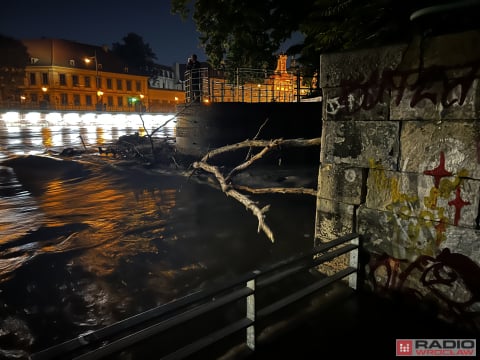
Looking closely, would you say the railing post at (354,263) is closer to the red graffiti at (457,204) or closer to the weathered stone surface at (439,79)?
the red graffiti at (457,204)

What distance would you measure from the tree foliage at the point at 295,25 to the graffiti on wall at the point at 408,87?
0.39m

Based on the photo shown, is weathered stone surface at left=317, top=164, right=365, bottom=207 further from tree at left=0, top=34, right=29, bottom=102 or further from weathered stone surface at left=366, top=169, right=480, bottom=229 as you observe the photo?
tree at left=0, top=34, right=29, bottom=102

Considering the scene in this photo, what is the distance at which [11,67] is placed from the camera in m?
50.7

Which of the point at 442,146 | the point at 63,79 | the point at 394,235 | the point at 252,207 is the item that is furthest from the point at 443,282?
the point at 63,79

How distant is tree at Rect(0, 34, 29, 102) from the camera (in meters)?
49.9

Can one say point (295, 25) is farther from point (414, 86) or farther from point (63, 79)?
point (63, 79)

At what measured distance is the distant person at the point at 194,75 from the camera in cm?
1626

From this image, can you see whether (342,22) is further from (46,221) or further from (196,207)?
(46,221)

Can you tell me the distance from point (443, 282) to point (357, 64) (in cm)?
238

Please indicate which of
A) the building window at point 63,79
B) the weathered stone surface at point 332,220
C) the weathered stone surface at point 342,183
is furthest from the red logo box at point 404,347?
the building window at point 63,79

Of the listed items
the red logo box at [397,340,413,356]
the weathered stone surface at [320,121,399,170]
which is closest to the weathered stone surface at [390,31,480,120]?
the weathered stone surface at [320,121,399,170]

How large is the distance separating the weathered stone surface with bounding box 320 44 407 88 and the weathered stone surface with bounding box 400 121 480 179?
0.65 meters

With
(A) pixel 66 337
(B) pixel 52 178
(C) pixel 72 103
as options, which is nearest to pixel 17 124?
(C) pixel 72 103

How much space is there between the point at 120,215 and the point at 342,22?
6740 millimetres
